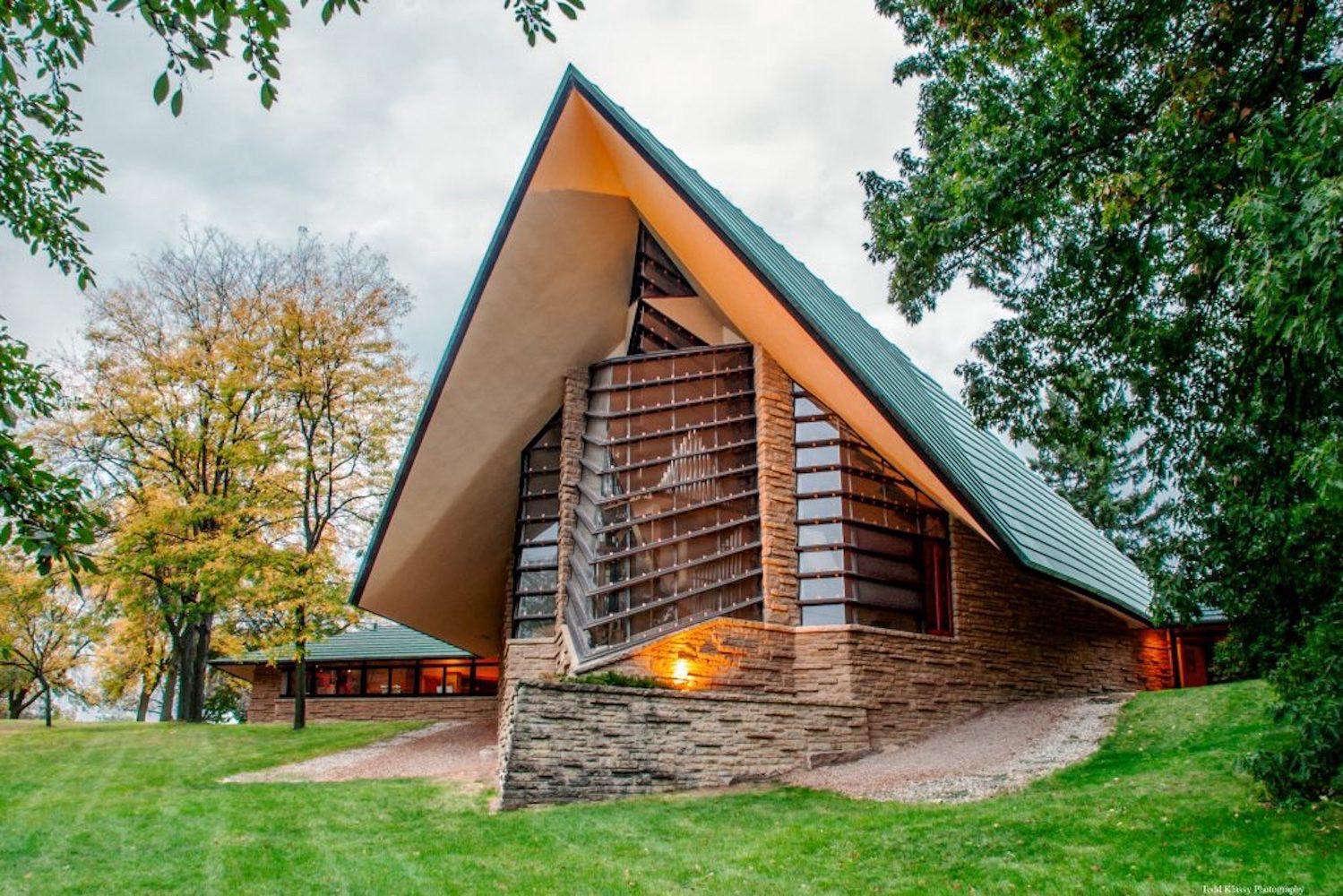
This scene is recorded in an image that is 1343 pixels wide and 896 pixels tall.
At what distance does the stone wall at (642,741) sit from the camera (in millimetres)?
10188

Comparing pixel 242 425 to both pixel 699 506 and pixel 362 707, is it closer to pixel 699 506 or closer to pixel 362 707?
pixel 362 707

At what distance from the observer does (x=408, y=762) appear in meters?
15.3

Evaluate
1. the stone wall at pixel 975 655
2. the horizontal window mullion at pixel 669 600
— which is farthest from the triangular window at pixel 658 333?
the stone wall at pixel 975 655

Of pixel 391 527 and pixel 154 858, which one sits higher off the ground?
pixel 391 527

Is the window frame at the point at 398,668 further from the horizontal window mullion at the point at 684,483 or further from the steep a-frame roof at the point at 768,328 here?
the horizontal window mullion at the point at 684,483

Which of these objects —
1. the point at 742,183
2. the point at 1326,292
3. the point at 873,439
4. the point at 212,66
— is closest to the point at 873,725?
the point at 873,439

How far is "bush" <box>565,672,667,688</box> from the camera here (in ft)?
37.2

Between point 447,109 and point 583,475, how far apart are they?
6682 millimetres

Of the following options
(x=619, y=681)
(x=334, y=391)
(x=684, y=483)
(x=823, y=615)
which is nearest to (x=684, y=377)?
(x=684, y=483)

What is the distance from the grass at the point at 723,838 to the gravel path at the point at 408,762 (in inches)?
68.7

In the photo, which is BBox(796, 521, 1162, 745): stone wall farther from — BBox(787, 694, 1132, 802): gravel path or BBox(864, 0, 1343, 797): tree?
BBox(864, 0, 1343, 797): tree

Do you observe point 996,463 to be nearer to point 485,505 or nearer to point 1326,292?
point 485,505

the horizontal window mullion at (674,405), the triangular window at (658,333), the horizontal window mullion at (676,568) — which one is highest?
the triangular window at (658,333)

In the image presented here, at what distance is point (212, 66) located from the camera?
4242 mm
